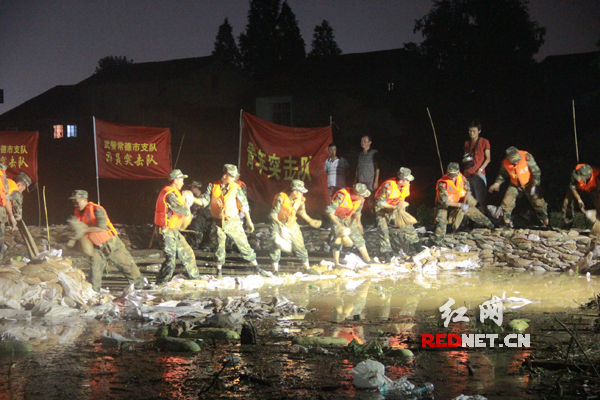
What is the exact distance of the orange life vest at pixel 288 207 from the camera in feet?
36.2

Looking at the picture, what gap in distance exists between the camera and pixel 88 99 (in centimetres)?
3394

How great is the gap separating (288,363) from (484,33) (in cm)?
1680

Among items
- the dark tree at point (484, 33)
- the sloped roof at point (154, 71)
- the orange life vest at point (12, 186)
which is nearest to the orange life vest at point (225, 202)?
the orange life vest at point (12, 186)

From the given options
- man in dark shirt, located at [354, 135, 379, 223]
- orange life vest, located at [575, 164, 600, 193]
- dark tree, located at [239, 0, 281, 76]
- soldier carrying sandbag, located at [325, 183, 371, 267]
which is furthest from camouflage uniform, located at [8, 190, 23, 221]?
dark tree, located at [239, 0, 281, 76]

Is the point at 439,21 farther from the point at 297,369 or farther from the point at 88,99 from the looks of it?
the point at 88,99

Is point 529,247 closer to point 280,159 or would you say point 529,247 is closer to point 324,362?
point 280,159

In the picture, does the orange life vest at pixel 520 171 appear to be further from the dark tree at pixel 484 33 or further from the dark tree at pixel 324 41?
the dark tree at pixel 324 41

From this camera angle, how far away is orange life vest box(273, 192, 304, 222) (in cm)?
1104

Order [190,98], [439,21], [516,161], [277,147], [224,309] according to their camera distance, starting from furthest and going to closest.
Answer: [190,98] → [439,21] → [277,147] → [516,161] → [224,309]

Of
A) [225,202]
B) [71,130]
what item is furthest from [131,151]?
[71,130]

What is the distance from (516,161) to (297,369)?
8332 mm

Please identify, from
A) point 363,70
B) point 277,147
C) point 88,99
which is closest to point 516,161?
point 277,147

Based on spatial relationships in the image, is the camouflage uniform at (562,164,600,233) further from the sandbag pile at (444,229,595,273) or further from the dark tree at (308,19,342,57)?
the dark tree at (308,19,342,57)

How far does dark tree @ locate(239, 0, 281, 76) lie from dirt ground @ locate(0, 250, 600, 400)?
35903 mm
